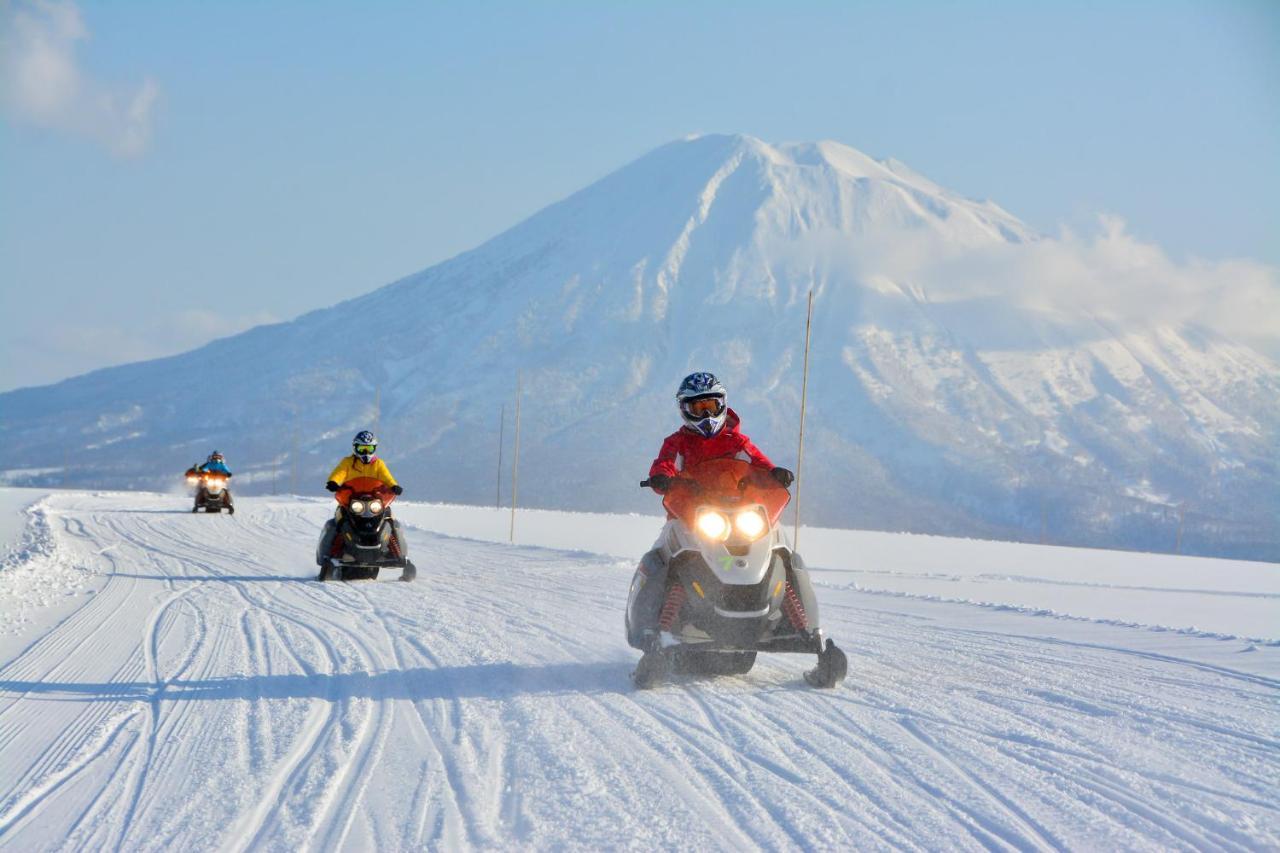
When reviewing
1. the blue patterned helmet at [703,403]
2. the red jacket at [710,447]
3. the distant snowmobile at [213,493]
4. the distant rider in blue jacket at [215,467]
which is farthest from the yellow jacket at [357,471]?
the distant snowmobile at [213,493]

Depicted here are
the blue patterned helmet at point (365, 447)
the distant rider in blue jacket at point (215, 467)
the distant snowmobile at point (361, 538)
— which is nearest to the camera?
the distant snowmobile at point (361, 538)

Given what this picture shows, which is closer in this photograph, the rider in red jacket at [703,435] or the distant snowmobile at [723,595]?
the distant snowmobile at [723,595]

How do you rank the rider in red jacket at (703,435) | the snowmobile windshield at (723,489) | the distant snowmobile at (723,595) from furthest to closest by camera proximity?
the rider in red jacket at (703,435), the snowmobile windshield at (723,489), the distant snowmobile at (723,595)

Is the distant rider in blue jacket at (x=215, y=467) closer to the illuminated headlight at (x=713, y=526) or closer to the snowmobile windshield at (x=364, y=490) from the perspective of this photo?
the snowmobile windshield at (x=364, y=490)

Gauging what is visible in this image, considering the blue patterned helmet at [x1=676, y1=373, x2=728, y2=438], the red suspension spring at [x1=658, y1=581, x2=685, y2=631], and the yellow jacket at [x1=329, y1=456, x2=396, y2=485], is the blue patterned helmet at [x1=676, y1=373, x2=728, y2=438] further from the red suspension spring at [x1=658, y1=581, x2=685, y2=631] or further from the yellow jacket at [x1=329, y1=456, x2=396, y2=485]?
the yellow jacket at [x1=329, y1=456, x2=396, y2=485]

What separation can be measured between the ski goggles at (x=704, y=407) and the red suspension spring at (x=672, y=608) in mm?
1191

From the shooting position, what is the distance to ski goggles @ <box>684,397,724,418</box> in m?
7.72

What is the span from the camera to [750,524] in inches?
286

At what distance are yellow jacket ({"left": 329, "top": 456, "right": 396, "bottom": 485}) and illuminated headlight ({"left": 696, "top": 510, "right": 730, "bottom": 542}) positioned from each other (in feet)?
27.3

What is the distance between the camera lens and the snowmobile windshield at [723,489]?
7352mm

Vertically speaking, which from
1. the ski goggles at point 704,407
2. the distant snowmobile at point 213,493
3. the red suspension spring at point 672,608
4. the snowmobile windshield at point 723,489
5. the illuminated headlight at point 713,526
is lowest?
the distant snowmobile at point 213,493

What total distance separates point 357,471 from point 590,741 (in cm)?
988

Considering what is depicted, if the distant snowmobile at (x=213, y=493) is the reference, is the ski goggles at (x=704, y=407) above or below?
above

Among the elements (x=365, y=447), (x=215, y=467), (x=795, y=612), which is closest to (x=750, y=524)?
(x=795, y=612)
